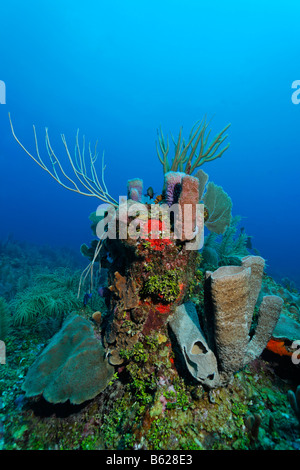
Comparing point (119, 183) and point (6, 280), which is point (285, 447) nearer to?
point (6, 280)

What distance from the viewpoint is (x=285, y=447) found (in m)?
1.91

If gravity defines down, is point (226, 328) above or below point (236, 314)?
below

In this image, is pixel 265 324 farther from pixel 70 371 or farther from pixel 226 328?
pixel 70 371

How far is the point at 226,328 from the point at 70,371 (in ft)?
6.60

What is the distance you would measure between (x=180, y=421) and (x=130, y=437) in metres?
0.54

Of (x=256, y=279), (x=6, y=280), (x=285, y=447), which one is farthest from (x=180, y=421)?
(x=6, y=280)

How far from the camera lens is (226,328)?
A: 2.11 metres

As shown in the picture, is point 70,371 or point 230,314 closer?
point 230,314

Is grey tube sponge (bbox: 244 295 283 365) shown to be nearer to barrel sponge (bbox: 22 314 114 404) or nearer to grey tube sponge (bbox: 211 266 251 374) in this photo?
grey tube sponge (bbox: 211 266 251 374)

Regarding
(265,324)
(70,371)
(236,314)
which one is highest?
(236,314)

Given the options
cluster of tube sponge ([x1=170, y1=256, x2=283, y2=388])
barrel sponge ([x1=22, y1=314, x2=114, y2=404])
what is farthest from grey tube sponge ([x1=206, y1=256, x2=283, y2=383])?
barrel sponge ([x1=22, y1=314, x2=114, y2=404])

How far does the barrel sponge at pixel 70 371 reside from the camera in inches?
93.7

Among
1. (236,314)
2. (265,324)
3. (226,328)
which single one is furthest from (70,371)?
(265,324)

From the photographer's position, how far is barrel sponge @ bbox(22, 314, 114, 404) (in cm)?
238
